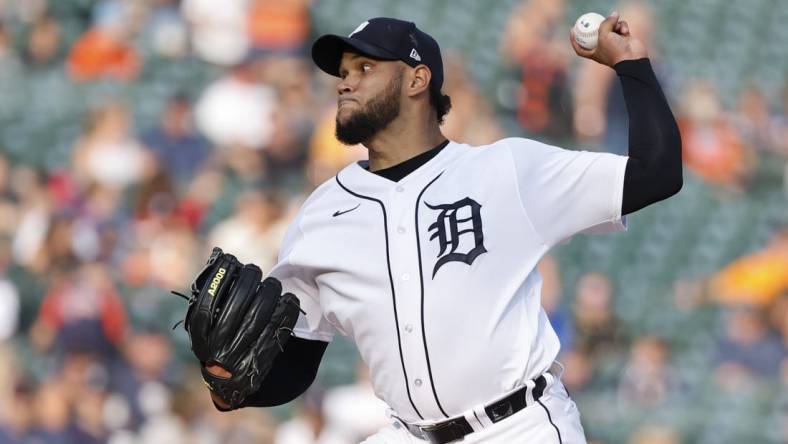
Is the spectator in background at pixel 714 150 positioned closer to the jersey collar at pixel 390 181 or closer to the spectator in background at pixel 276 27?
the spectator in background at pixel 276 27

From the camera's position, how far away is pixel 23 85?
352 inches

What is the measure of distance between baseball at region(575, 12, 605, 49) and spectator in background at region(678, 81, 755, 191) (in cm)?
532

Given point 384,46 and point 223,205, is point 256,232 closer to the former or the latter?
point 223,205

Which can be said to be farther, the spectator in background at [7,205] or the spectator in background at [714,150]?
the spectator in background at [714,150]

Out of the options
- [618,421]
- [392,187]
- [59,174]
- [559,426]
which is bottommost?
[618,421]

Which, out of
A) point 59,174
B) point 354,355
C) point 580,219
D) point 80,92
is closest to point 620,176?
point 580,219

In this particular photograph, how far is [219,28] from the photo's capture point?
344 inches

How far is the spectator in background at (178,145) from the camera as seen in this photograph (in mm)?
8008

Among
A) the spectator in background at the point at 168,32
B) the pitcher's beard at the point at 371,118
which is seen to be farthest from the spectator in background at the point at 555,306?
the pitcher's beard at the point at 371,118

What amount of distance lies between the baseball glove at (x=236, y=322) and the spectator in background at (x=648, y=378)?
3834 millimetres

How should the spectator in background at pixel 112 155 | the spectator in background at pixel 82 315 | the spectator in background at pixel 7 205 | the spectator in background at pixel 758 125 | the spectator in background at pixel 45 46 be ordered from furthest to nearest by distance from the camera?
the spectator in background at pixel 45 46, the spectator in background at pixel 758 125, the spectator in background at pixel 112 155, the spectator in background at pixel 7 205, the spectator in background at pixel 82 315

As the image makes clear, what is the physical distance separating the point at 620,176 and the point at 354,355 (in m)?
4.28

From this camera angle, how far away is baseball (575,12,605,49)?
10.4ft

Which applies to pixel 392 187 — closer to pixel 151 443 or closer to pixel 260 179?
pixel 151 443
